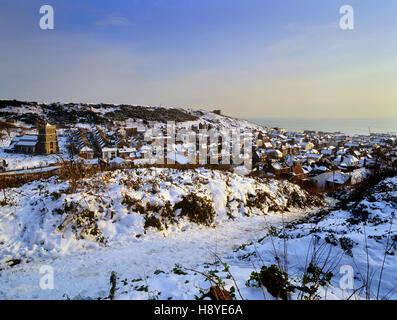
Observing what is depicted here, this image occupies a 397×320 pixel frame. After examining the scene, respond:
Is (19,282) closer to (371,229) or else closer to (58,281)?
(58,281)

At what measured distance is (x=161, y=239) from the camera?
8742 millimetres

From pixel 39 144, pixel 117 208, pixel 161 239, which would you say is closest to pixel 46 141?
pixel 39 144

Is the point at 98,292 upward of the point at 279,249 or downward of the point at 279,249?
downward

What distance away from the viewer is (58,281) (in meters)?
5.66

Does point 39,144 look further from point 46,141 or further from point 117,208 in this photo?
point 117,208

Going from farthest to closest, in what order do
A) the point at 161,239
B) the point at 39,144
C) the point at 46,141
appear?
the point at 39,144
the point at 46,141
the point at 161,239

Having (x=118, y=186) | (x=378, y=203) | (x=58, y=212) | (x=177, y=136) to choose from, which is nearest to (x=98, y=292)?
(x=58, y=212)

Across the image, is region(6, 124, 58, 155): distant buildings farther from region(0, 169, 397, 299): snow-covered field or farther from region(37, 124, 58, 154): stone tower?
region(0, 169, 397, 299): snow-covered field

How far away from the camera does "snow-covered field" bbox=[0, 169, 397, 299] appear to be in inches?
185

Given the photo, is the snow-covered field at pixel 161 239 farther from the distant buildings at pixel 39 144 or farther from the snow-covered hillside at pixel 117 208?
the distant buildings at pixel 39 144

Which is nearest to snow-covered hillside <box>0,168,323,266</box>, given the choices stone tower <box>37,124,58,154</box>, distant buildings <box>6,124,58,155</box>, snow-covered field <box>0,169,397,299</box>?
snow-covered field <box>0,169,397,299</box>
